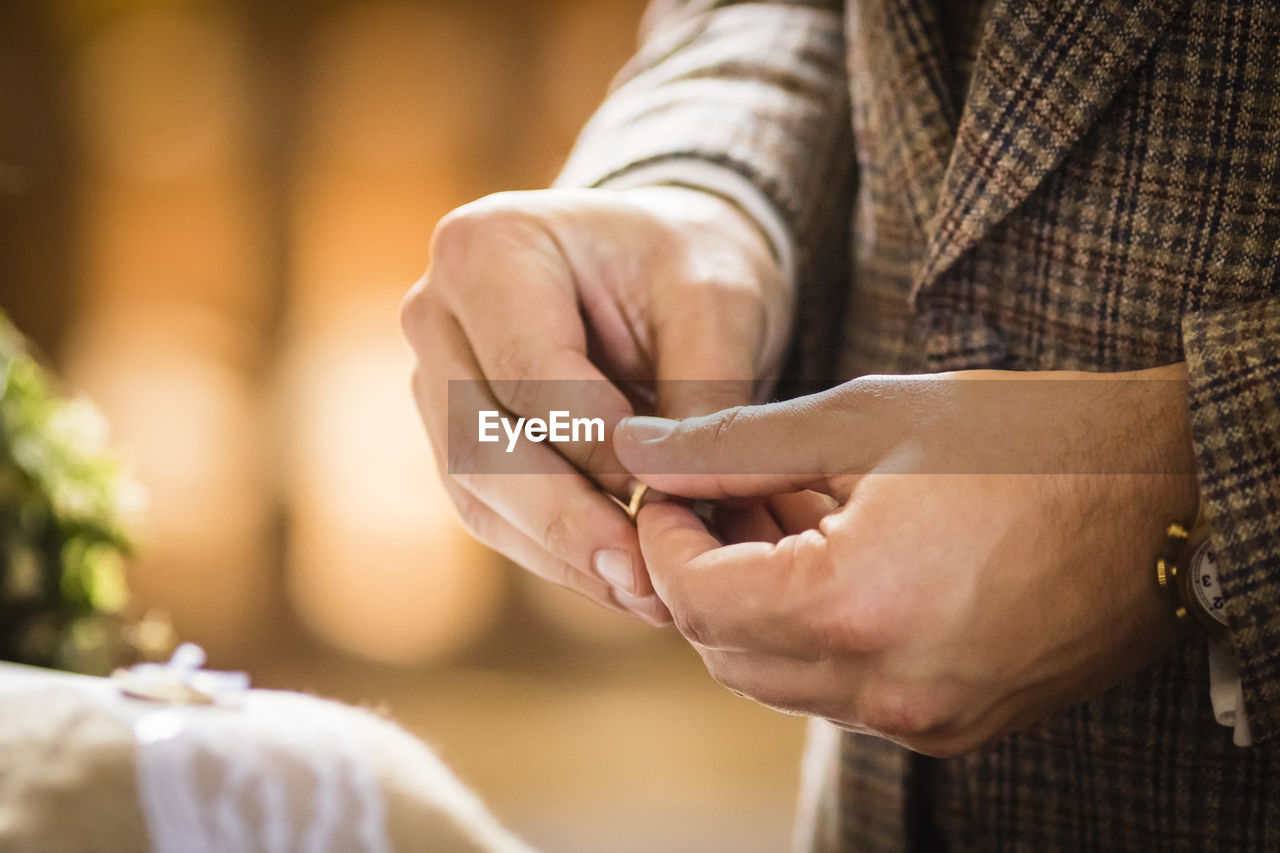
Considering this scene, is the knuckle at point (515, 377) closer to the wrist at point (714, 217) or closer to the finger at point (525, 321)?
the finger at point (525, 321)

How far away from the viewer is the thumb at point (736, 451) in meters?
0.42

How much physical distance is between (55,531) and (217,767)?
0.46 metres

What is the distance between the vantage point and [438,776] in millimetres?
524

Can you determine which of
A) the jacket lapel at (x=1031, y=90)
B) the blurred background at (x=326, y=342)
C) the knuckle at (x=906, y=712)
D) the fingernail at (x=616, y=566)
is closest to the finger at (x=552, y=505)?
the fingernail at (x=616, y=566)

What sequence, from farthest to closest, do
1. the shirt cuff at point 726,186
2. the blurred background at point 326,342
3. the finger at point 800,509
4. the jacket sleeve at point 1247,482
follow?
1. the blurred background at point 326,342
2. the shirt cuff at point 726,186
3. the finger at point 800,509
4. the jacket sleeve at point 1247,482

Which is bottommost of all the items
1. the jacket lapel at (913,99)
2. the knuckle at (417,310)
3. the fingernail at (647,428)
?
the fingernail at (647,428)

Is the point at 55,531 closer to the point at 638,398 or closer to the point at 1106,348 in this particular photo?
the point at 638,398

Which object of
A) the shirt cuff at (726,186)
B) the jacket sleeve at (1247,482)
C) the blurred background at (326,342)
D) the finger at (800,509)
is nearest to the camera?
the jacket sleeve at (1247,482)

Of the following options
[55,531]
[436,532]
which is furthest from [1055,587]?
[436,532]

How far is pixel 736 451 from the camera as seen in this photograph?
43cm

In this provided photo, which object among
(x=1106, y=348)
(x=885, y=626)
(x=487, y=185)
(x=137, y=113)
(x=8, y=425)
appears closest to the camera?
(x=885, y=626)

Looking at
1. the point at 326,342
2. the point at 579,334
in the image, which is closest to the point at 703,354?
the point at 579,334

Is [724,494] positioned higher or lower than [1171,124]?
lower

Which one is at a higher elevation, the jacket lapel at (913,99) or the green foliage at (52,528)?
the jacket lapel at (913,99)
